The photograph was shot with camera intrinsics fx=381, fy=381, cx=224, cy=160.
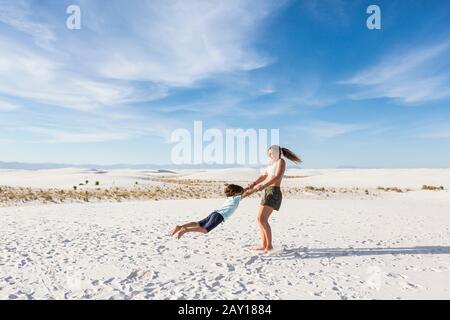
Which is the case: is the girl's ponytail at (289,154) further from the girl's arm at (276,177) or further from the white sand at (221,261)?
the white sand at (221,261)

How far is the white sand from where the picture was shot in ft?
19.2

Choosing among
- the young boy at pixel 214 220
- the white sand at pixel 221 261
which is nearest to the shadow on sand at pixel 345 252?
the white sand at pixel 221 261

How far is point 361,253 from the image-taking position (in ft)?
28.5

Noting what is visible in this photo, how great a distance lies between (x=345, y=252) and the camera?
28.7ft

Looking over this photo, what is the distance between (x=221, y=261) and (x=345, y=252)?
3.03 metres

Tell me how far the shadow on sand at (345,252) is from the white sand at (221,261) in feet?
0.07

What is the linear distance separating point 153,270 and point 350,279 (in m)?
3.49

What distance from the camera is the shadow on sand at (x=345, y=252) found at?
328 inches

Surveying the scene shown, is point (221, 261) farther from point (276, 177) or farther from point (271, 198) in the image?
point (276, 177)

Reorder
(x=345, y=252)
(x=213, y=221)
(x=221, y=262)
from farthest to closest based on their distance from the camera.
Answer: (x=345, y=252) < (x=221, y=262) < (x=213, y=221)

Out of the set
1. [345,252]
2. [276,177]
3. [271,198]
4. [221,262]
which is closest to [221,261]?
[221,262]

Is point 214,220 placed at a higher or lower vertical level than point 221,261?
higher
